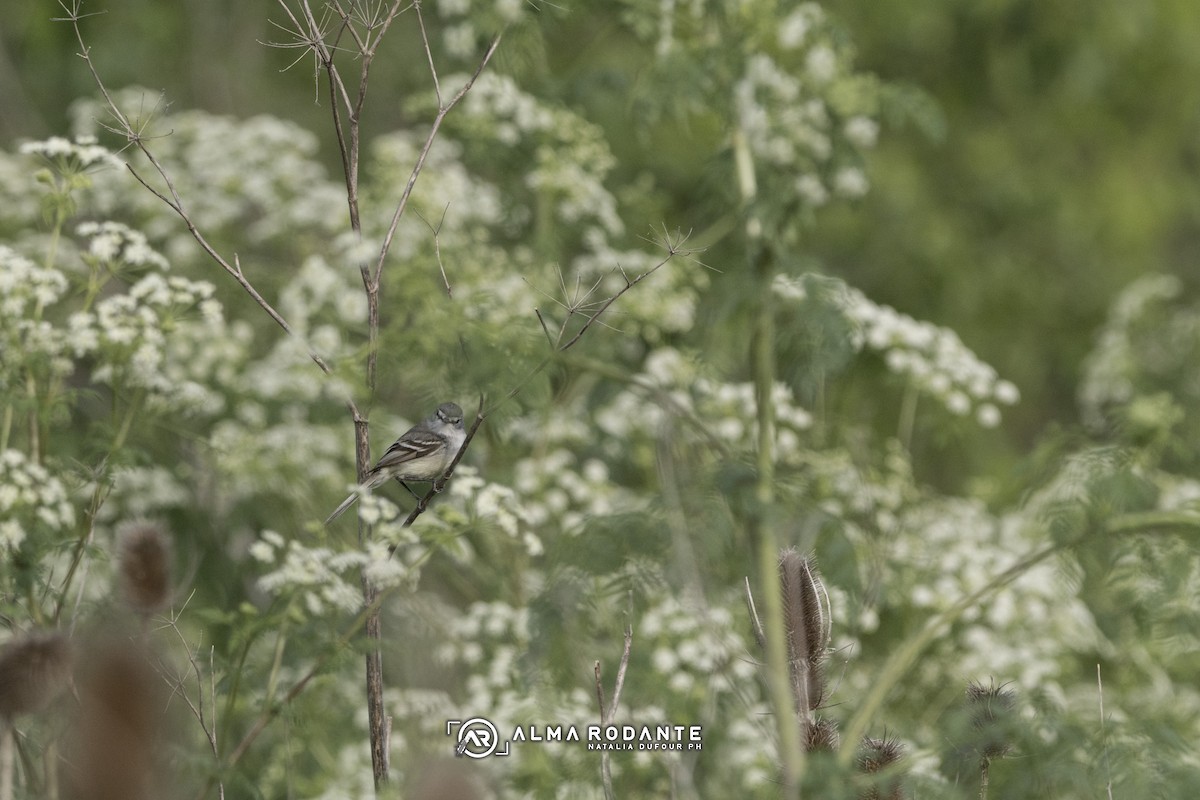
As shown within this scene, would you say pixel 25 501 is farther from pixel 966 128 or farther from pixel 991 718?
pixel 966 128

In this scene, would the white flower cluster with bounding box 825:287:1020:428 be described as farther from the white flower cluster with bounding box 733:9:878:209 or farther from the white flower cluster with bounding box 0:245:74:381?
the white flower cluster with bounding box 0:245:74:381

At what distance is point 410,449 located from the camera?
4.48 meters

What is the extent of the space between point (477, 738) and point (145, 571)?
2.03 metres

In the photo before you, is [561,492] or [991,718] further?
[561,492]

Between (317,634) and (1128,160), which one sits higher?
(1128,160)

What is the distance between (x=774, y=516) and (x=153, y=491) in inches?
124

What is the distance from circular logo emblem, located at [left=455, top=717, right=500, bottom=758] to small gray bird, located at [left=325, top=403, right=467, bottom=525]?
2.99 feet

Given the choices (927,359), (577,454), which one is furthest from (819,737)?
(577,454)

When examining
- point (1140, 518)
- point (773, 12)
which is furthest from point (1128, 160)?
point (1140, 518)

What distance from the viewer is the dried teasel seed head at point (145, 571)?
1.88 meters

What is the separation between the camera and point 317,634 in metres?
3.62

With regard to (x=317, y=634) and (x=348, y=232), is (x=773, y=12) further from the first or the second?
(x=317, y=634)

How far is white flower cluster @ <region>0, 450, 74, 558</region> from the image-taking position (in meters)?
3.51

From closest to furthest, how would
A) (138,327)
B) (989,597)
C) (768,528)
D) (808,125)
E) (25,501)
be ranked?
(768,528), (25,501), (138,327), (989,597), (808,125)
